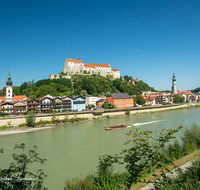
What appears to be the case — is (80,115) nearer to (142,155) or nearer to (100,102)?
(100,102)

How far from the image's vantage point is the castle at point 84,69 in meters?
59.5

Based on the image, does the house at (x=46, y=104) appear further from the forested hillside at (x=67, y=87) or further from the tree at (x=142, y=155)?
the tree at (x=142, y=155)

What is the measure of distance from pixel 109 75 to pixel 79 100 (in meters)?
33.9

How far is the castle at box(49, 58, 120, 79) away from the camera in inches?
2342

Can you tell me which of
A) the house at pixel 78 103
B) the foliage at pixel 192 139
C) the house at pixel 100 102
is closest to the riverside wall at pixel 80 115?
the house at pixel 78 103

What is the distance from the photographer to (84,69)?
6291cm

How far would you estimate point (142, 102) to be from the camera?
48.3 meters

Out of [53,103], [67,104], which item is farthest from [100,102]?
[53,103]

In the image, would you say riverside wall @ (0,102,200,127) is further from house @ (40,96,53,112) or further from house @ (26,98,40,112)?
house @ (26,98,40,112)

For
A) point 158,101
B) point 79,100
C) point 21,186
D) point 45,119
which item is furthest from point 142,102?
point 21,186

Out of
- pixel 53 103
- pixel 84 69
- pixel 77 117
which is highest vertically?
pixel 84 69

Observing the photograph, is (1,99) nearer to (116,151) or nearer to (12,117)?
(12,117)

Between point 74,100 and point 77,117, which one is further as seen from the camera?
point 74,100

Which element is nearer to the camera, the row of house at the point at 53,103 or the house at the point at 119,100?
the row of house at the point at 53,103
